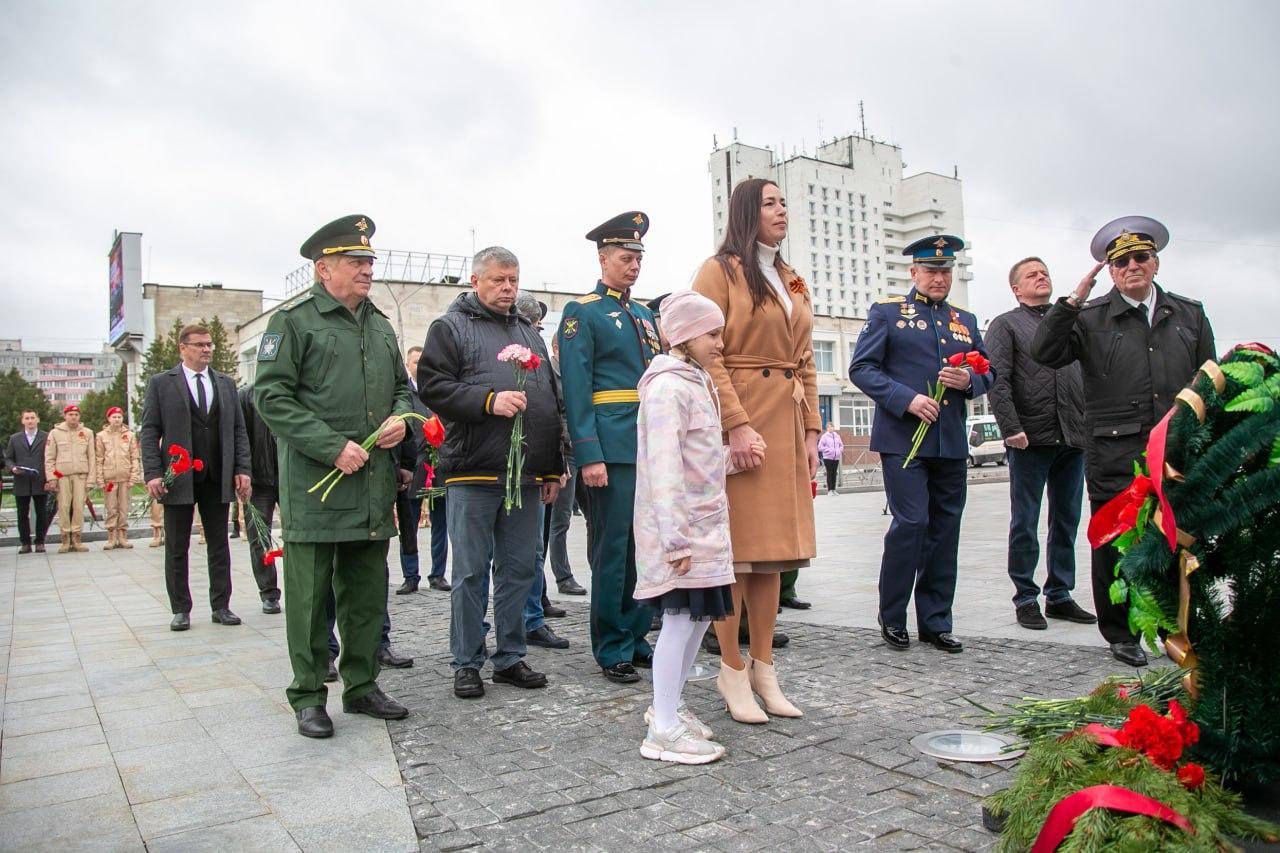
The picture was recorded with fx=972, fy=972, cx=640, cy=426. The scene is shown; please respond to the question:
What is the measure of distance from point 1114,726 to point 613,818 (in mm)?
1546

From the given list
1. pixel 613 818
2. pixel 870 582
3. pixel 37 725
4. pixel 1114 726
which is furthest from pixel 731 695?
pixel 870 582

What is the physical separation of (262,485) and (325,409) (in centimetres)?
394

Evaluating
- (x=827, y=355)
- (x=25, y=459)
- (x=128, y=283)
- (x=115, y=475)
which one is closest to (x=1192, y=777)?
(x=25, y=459)

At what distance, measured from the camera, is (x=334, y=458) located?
167 inches

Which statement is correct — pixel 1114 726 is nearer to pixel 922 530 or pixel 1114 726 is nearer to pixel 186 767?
pixel 922 530

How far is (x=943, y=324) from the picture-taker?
5754mm

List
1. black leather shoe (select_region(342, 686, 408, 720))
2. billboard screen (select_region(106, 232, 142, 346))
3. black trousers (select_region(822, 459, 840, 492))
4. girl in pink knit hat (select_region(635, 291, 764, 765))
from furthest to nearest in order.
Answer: billboard screen (select_region(106, 232, 142, 346)) → black trousers (select_region(822, 459, 840, 492)) → black leather shoe (select_region(342, 686, 408, 720)) → girl in pink knit hat (select_region(635, 291, 764, 765))

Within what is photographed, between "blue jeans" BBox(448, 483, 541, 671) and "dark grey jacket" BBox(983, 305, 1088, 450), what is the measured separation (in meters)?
3.05

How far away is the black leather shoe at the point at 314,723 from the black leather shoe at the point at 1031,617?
158 inches

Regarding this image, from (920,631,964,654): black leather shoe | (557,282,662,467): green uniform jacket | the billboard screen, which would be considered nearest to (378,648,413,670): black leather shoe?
(557,282,662,467): green uniform jacket

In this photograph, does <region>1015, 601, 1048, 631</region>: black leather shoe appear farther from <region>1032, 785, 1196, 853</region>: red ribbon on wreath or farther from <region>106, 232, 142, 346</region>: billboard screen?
<region>106, 232, 142, 346</region>: billboard screen

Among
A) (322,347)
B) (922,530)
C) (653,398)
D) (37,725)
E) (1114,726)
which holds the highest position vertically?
(322,347)

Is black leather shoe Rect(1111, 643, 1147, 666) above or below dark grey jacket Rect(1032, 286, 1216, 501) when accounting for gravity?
below

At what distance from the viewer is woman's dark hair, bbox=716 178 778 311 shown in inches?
181
